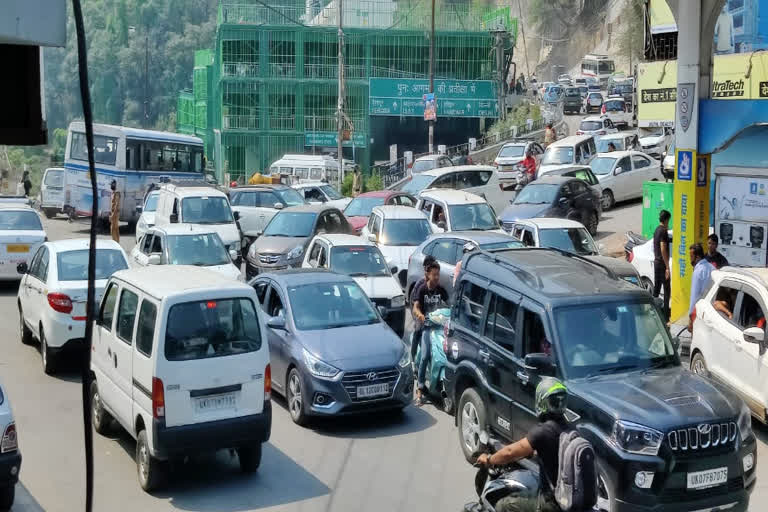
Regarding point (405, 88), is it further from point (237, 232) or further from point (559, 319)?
point (559, 319)

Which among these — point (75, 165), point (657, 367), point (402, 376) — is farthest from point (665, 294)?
point (75, 165)

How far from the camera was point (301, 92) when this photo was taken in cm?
6256

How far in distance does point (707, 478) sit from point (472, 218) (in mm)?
14105

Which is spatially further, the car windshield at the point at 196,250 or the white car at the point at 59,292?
the car windshield at the point at 196,250

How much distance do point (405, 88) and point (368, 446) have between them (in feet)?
158

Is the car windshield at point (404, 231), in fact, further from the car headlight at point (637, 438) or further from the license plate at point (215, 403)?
the car headlight at point (637, 438)

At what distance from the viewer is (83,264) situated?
14633 mm

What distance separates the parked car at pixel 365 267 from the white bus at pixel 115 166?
18.4 metres

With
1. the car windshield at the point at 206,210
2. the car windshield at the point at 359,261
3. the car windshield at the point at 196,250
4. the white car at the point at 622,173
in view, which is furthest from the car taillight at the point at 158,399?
the white car at the point at 622,173

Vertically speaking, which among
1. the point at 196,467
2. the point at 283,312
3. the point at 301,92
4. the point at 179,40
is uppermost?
the point at 179,40

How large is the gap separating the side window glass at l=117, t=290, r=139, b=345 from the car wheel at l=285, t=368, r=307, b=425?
7.60 feet

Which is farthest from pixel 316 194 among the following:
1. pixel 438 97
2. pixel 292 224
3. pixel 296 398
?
pixel 438 97

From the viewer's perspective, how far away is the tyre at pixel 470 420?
9984mm

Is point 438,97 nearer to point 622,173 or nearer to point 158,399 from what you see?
point 622,173
